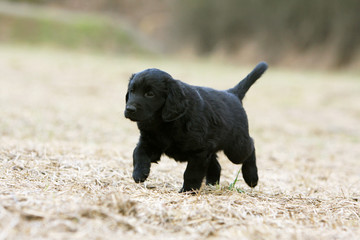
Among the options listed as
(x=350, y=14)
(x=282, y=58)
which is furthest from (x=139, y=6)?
(x=350, y=14)

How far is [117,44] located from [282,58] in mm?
11747

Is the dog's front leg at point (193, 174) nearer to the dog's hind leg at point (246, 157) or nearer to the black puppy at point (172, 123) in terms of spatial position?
the black puppy at point (172, 123)

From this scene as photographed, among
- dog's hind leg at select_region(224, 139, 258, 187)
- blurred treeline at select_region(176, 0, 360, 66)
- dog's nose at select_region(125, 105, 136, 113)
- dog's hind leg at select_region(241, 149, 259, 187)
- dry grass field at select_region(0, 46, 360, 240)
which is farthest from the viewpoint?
blurred treeline at select_region(176, 0, 360, 66)

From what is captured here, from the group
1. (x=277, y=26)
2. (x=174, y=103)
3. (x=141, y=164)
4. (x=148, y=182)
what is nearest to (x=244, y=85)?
(x=174, y=103)

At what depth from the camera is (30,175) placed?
401cm

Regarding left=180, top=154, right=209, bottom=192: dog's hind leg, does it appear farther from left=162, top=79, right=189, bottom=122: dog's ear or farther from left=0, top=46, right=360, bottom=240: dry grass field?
left=162, top=79, right=189, bottom=122: dog's ear

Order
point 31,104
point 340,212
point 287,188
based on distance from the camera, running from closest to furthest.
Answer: point 340,212 → point 287,188 → point 31,104

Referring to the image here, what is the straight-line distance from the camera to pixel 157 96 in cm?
383

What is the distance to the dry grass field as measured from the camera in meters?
2.67

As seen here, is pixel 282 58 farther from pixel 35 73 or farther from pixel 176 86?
pixel 176 86

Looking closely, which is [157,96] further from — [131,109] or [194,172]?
[194,172]

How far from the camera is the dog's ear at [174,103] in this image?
3746 millimetres

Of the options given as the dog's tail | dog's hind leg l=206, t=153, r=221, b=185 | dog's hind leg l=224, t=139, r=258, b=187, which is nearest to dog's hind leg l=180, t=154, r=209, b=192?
dog's hind leg l=224, t=139, r=258, b=187

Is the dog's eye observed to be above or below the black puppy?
above
